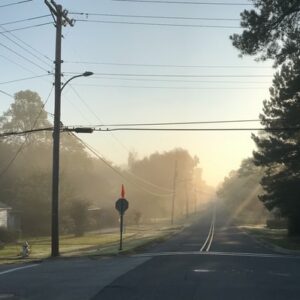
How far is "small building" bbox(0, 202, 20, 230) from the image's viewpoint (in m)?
55.8

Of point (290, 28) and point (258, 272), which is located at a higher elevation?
point (290, 28)

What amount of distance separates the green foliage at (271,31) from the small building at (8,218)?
36489 mm

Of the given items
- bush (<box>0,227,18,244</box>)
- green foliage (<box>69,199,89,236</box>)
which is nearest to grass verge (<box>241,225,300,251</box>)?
green foliage (<box>69,199,89,236</box>)

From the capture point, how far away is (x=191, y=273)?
1722 centimetres

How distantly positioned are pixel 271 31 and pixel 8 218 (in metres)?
41.9

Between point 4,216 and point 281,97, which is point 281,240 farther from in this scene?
point 4,216

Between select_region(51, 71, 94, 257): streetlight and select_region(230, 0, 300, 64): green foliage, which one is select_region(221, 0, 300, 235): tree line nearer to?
select_region(230, 0, 300, 64): green foliage

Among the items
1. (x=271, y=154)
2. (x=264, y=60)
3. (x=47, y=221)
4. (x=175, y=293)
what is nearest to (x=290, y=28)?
(x=264, y=60)

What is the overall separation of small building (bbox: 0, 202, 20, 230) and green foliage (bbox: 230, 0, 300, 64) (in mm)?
36489

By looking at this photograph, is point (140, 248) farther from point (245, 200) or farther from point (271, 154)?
point (245, 200)

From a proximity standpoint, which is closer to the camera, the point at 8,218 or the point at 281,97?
the point at 281,97

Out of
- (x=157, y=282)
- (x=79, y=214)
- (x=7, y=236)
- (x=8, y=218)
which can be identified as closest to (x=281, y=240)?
(x=7, y=236)

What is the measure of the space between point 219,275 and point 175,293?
387 cm

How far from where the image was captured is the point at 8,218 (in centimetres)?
5947
